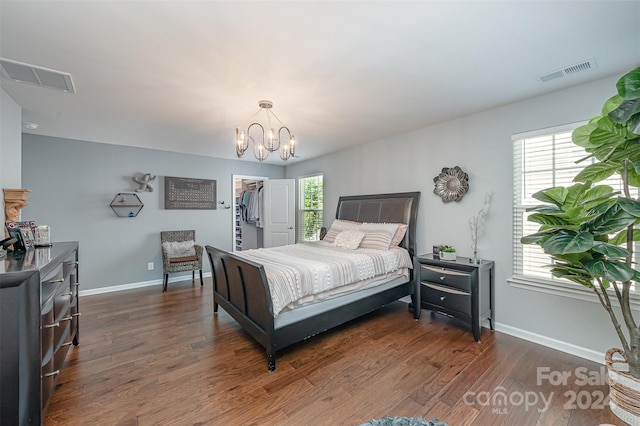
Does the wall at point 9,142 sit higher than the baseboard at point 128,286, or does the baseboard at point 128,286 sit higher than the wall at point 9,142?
the wall at point 9,142

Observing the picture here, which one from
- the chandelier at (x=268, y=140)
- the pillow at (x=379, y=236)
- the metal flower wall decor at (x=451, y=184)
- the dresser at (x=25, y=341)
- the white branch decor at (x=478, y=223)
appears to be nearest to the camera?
the dresser at (x=25, y=341)

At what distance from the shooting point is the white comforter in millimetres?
2381

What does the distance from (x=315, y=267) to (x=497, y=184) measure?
2258 mm

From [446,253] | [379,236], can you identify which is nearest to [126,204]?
[379,236]

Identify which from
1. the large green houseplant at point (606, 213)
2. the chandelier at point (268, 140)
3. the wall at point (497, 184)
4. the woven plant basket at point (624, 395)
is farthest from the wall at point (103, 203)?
the woven plant basket at point (624, 395)

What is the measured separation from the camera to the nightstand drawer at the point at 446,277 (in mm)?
2852

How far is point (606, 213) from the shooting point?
1.67 metres

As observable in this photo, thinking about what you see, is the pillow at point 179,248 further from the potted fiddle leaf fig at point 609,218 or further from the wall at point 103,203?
the potted fiddle leaf fig at point 609,218

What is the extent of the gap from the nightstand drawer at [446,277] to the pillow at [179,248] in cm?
406

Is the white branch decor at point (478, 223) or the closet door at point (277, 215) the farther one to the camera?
the closet door at point (277, 215)

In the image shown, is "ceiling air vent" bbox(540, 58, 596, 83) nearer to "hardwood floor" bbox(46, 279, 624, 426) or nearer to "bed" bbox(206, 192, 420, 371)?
"bed" bbox(206, 192, 420, 371)

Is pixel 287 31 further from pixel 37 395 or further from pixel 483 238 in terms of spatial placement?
pixel 483 238

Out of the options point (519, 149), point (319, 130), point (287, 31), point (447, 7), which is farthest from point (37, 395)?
point (519, 149)

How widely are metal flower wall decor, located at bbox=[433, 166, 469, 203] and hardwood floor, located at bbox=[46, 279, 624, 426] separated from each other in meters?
1.56
